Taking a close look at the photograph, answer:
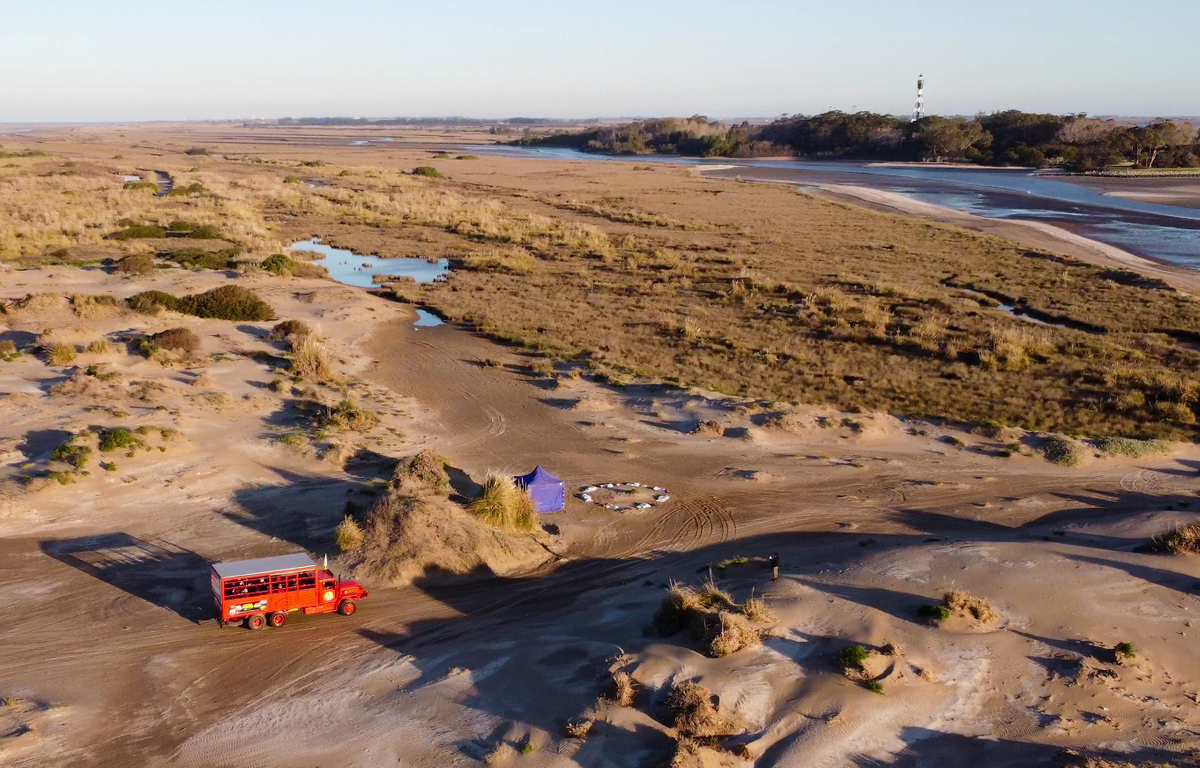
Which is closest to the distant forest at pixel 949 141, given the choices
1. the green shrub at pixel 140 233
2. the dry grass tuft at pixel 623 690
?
the green shrub at pixel 140 233

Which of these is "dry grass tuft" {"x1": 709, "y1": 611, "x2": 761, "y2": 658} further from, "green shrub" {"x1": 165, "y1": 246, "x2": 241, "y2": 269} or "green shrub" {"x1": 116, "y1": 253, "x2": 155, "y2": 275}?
"green shrub" {"x1": 165, "y1": 246, "x2": 241, "y2": 269}

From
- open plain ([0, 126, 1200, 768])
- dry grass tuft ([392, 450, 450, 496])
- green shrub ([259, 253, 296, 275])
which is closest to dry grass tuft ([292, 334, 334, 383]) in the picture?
open plain ([0, 126, 1200, 768])

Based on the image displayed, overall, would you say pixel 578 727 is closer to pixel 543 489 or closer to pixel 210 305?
pixel 543 489

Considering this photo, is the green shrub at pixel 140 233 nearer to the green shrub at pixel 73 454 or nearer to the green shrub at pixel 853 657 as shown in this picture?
the green shrub at pixel 73 454

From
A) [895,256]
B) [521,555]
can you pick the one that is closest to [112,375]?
[521,555]

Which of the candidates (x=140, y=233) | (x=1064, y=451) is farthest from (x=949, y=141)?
(x=1064, y=451)
